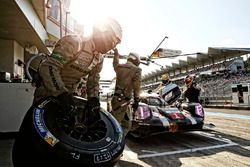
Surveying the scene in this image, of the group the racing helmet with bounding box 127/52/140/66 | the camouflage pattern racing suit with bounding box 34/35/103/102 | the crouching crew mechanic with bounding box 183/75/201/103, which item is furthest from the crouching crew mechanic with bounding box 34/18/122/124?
the crouching crew mechanic with bounding box 183/75/201/103

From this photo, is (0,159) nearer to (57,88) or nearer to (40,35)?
(57,88)

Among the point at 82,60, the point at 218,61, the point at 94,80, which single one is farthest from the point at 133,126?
the point at 218,61

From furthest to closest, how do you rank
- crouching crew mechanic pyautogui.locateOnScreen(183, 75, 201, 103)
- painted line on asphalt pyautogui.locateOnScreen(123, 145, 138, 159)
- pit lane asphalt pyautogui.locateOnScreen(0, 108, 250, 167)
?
crouching crew mechanic pyautogui.locateOnScreen(183, 75, 201, 103)
painted line on asphalt pyautogui.locateOnScreen(123, 145, 138, 159)
pit lane asphalt pyautogui.locateOnScreen(0, 108, 250, 167)

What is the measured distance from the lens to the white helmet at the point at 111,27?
2.54m

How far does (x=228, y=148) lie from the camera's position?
446 centimetres

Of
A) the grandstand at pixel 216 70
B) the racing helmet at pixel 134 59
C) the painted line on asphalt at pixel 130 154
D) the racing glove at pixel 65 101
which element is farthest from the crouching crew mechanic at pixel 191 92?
the grandstand at pixel 216 70

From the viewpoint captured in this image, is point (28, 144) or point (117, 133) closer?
point (28, 144)

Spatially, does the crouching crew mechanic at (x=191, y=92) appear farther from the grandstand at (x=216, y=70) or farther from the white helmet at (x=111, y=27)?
the grandstand at (x=216, y=70)

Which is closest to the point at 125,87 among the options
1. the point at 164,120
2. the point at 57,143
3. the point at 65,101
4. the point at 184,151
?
the point at 164,120

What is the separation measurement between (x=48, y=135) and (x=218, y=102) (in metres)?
23.7

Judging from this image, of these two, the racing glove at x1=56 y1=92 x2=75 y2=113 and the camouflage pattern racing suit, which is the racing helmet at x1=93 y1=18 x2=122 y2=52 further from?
the racing glove at x1=56 y1=92 x2=75 y2=113

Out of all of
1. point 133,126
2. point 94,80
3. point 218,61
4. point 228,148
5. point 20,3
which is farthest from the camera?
point 218,61

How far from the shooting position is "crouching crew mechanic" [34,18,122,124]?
215 centimetres

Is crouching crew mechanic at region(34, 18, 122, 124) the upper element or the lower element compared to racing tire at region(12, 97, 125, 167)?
upper
